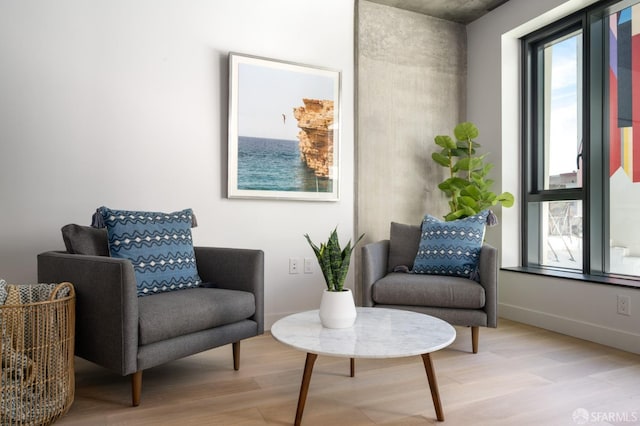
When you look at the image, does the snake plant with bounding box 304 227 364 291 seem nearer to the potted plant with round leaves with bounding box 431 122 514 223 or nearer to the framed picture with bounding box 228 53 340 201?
the framed picture with bounding box 228 53 340 201

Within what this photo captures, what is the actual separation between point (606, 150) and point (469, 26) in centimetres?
166

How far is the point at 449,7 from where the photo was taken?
11.8ft

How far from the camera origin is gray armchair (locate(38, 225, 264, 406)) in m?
1.70

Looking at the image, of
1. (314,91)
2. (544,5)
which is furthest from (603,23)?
(314,91)

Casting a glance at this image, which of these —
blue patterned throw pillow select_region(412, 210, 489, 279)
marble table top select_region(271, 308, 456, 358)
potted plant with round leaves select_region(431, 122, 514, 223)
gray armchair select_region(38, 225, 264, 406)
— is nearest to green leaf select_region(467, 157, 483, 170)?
potted plant with round leaves select_region(431, 122, 514, 223)

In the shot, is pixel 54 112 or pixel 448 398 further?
pixel 54 112

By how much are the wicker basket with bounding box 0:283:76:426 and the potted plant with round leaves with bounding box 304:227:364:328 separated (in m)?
1.01

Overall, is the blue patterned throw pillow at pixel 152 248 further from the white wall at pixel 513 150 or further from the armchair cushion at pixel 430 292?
the white wall at pixel 513 150

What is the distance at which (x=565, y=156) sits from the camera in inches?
131

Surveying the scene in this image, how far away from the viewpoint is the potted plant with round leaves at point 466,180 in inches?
130

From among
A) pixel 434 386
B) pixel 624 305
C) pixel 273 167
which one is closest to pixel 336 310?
pixel 434 386

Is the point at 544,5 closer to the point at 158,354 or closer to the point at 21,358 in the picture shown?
the point at 158,354

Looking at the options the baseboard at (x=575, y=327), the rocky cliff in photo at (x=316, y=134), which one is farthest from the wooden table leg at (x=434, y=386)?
the rocky cliff in photo at (x=316, y=134)

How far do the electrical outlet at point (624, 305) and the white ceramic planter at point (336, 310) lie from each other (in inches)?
73.3
